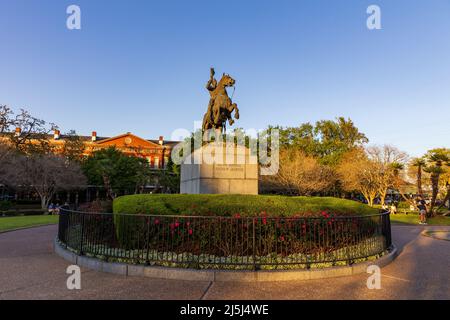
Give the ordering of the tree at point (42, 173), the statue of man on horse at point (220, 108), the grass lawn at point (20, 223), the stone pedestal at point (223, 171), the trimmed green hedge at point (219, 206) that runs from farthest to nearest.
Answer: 1. the tree at point (42, 173)
2. the grass lawn at point (20, 223)
3. the statue of man on horse at point (220, 108)
4. the stone pedestal at point (223, 171)
5. the trimmed green hedge at point (219, 206)

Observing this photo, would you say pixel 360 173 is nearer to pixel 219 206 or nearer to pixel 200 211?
pixel 219 206

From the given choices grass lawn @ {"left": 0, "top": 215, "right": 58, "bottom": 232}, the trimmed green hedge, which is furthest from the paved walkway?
grass lawn @ {"left": 0, "top": 215, "right": 58, "bottom": 232}

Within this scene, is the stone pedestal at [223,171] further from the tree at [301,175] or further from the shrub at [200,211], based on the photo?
the tree at [301,175]

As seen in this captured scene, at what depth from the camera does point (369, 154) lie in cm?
4700

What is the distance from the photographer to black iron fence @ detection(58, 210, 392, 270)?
700 centimetres

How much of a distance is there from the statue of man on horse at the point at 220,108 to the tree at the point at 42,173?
109 feet

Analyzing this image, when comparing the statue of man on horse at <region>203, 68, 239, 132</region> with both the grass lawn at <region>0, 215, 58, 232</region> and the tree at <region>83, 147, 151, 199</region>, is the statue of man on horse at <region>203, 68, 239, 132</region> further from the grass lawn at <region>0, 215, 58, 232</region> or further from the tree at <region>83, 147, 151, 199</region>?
the tree at <region>83, 147, 151, 199</region>

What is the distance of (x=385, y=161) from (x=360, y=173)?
16.4ft

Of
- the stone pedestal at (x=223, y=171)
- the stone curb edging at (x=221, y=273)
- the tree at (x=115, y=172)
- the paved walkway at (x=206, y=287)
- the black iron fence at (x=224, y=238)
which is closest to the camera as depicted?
the paved walkway at (x=206, y=287)

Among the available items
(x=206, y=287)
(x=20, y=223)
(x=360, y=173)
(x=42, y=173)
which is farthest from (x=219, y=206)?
(x=360, y=173)

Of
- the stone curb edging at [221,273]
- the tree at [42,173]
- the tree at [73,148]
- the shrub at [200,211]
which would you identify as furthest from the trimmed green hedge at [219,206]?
the tree at [73,148]

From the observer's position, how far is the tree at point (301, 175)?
42.1 metres
